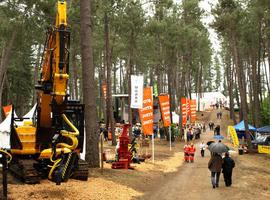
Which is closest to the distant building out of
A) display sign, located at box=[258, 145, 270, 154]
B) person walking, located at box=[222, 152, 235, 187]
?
display sign, located at box=[258, 145, 270, 154]

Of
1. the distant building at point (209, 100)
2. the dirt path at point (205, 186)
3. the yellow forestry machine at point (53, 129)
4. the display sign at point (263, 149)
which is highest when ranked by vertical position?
the distant building at point (209, 100)

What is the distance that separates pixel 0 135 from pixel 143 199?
636 centimetres

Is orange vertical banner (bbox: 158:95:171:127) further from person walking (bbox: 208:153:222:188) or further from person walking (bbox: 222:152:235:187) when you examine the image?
person walking (bbox: 208:153:222:188)

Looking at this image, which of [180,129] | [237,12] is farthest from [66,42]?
[180,129]

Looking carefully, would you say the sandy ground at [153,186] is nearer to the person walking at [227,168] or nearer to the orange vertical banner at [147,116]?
the person walking at [227,168]

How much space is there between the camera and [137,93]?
23.1m

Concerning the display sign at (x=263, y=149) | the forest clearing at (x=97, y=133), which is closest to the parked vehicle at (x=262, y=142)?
the forest clearing at (x=97, y=133)

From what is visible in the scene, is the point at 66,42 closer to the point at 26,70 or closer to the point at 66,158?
the point at 66,158

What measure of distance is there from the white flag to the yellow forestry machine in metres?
8.05

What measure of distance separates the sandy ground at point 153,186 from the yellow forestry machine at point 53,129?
0.57 m

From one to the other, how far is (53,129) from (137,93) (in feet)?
36.5

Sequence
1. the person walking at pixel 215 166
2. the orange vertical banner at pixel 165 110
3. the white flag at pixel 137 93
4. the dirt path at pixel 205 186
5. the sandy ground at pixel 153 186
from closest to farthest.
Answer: the sandy ground at pixel 153 186 < the dirt path at pixel 205 186 < the person walking at pixel 215 166 < the white flag at pixel 137 93 < the orange vertical banner at pixel 165 110

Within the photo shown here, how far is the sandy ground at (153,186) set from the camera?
11.8 meters

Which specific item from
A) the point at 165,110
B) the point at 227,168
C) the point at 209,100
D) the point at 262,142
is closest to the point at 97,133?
the point at 227,168
